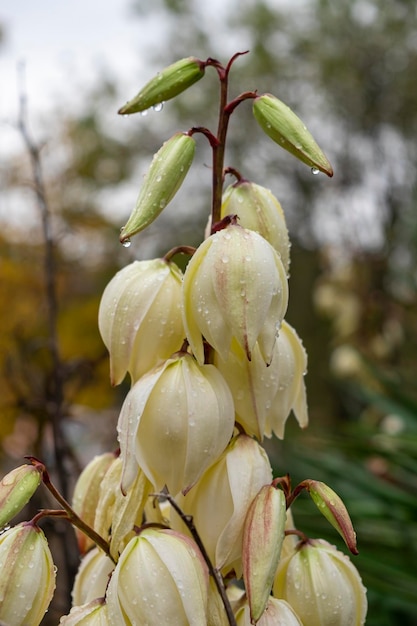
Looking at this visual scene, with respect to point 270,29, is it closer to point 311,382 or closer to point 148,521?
point 311,382

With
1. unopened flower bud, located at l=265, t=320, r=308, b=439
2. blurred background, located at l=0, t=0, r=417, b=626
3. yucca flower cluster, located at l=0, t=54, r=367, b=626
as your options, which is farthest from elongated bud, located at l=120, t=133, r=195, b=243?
blurred background, located at l=0, t=0, r=417, b=626

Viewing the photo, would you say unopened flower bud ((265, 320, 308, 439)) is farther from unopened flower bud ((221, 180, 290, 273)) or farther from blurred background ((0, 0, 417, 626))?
blurred background ((0, 0, 417, 626))

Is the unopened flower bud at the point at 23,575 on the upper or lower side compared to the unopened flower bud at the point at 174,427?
lower

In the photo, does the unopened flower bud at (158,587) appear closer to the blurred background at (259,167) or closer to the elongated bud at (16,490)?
the elongated bud at (16,490)

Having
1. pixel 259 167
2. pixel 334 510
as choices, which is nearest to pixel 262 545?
pixel 334 510

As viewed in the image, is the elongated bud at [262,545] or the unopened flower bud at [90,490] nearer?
the elongated bud at [262,545]

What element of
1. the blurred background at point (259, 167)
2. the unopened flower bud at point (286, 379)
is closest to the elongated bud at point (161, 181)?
the unopened flower bud at point (286, 379)

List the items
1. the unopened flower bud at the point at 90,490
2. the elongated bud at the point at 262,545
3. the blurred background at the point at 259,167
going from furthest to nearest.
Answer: the blurred background at the point at 259,167 → the unopened flower bud at the point at 90,490 → the elongated bud at the point at 262,545

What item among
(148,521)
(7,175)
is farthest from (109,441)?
(7,175)

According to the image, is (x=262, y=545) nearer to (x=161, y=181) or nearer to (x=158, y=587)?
(x=158, y=587)
